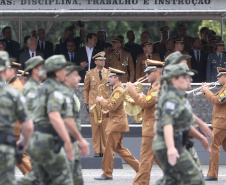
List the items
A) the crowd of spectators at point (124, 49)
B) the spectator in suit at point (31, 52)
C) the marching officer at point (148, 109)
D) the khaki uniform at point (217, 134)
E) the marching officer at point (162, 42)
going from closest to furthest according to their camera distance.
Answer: the marching officer at point (148, 109) < the khaki uniform at point (217, 134) < the spectator in suit at point (31, 52) < the crowd of spectators at point (124, 49) < the marching officer at point (162, 42)

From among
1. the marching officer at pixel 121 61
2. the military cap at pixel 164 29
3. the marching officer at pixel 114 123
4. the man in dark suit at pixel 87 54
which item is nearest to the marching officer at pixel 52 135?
Answer: the marching officer at pixel 114 123

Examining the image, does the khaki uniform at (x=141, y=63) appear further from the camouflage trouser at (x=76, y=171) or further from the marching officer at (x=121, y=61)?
the camouflage trouser at (x=76, y=171)

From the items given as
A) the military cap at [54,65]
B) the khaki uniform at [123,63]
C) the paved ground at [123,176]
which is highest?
the military cap at [54,65]

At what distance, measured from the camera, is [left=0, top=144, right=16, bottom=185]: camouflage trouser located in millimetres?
7039

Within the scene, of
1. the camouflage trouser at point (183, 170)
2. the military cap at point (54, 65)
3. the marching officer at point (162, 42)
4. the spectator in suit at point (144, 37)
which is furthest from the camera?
the spectator in suit at point (144, 37)

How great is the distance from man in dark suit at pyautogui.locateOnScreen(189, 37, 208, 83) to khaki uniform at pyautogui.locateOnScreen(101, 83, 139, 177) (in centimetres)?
410

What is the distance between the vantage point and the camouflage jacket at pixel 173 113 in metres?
7.42

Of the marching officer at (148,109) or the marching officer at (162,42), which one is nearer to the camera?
the marching officer at (148,109)

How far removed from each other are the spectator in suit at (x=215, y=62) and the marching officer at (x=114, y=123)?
409cm

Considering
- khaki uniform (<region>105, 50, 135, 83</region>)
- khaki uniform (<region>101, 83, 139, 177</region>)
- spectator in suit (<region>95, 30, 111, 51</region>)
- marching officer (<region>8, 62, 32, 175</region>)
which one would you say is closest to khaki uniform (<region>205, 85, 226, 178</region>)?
khaki uniform (<region>101, 83, 139, 177</region>)

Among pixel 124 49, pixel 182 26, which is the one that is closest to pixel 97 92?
pixel 124 49

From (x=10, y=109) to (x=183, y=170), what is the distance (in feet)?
6.33

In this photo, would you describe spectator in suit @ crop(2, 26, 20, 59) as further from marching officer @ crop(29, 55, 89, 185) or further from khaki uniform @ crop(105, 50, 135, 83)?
marching officer @ crop(29, 55, 89, 185)

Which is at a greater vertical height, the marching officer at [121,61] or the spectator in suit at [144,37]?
the spectator in suit at [144,37]
